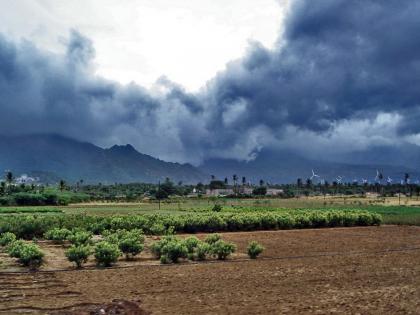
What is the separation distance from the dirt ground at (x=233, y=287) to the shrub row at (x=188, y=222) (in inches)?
530

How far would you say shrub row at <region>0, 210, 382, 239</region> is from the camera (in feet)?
135

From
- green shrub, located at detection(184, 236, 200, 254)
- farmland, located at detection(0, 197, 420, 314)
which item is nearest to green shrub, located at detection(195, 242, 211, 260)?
farmland, located at detection(0, 197, 420, 314)

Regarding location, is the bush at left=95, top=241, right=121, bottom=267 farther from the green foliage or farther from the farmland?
the green foliage

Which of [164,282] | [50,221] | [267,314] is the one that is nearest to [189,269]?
[164,282]

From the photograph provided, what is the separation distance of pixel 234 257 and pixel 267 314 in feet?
47.5

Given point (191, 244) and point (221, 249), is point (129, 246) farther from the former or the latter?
point (221, 249)

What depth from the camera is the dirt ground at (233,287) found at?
1577 cm

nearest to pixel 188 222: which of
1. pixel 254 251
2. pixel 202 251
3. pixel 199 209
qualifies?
pixel 254 251

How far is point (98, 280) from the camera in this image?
831 inches

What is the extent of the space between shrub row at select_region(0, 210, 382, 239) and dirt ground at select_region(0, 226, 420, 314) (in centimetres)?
1347

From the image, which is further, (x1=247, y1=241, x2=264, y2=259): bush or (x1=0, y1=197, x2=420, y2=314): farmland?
(x1=247, y1=241, x2=264, y2=259): bush

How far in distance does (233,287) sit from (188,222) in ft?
98.7

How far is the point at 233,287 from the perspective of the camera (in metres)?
19.3

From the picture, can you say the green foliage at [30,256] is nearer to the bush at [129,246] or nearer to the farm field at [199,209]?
the bush at [129,246]
